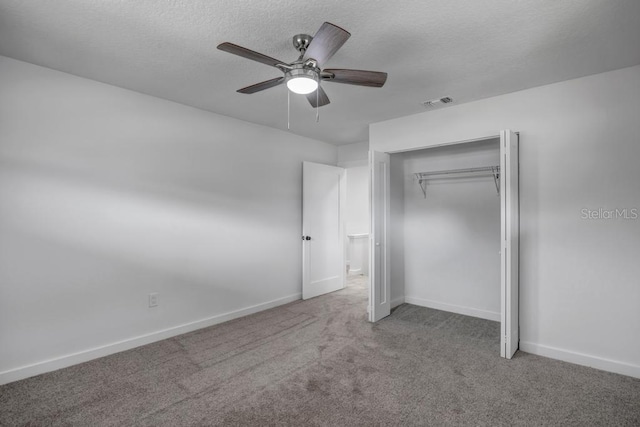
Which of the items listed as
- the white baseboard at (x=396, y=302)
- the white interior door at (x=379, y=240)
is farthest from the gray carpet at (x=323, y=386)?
the white baseboard at (x=396, y=302)

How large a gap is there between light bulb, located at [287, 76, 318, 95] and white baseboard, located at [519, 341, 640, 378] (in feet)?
10.4

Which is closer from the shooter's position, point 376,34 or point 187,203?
point 376,34

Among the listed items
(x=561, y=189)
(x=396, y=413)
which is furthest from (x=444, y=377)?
(x=561, y=189)

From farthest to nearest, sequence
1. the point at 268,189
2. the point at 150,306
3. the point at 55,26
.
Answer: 1. the point at 268,189
2. the point at 150,306
3. the point at 55,26

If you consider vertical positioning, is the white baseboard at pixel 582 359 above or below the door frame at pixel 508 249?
below

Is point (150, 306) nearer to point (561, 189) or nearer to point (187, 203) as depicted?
point (187, 203)

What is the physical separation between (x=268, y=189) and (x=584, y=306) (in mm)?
3752

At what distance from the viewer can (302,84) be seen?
2057 millimetres

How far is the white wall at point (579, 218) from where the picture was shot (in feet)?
8.73

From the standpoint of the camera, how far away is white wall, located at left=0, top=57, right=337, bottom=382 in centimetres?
257

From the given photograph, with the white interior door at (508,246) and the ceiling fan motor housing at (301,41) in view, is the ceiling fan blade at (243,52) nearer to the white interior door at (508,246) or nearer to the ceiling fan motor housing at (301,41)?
the ceiling fan motor housing at (301,41)

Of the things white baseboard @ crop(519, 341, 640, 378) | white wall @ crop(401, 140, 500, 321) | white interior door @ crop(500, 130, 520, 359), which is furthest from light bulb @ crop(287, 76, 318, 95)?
white baseboard @ crop(519, 341, 640, 378)

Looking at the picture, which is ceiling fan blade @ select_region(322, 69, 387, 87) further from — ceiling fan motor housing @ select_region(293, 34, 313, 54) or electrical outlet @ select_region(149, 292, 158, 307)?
electrical outlet @ select_region(149, 292, 158, 307)

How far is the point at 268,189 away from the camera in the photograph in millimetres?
4492
